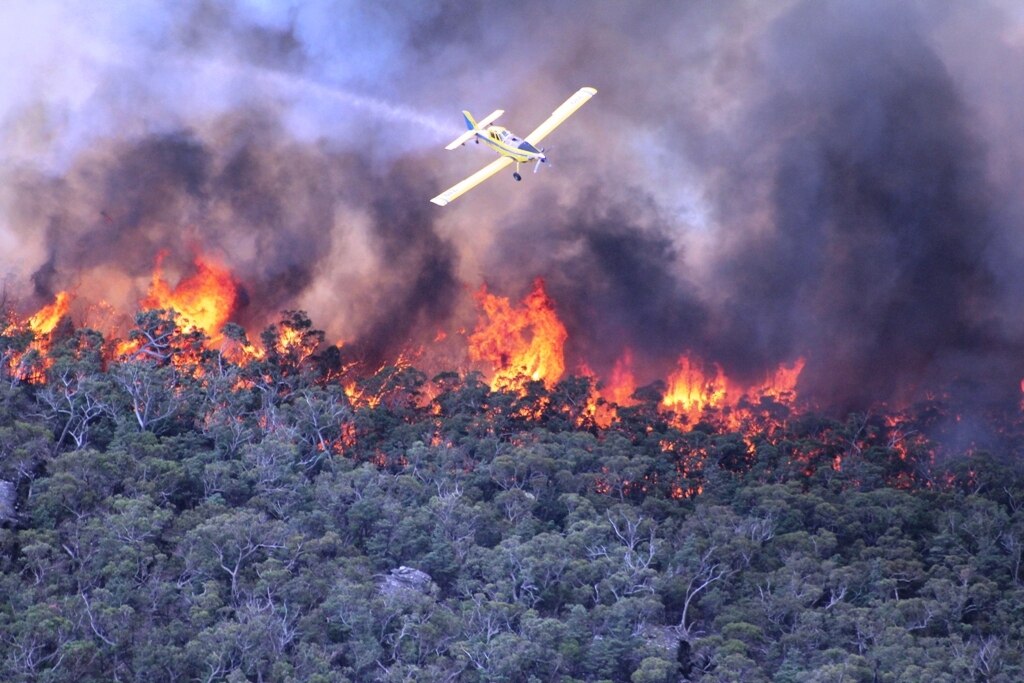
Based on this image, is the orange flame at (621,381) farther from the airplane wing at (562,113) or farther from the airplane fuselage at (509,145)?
the airplane fuselage at (509,145)

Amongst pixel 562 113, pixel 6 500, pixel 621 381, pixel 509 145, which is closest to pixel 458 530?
pixel 509 145

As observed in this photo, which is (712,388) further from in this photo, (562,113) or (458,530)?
(458,530)

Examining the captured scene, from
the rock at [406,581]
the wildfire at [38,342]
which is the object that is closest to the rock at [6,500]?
the wildfire at [38,342]

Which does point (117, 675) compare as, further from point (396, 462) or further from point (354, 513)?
point (396, 462)

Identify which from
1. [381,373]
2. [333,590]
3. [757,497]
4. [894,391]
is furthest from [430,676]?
[894,391]

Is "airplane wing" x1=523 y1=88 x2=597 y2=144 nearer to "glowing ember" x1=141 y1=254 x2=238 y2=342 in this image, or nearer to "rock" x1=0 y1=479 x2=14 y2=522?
"glowing ember" x1=141 y1=254 x2=238 y2=342
